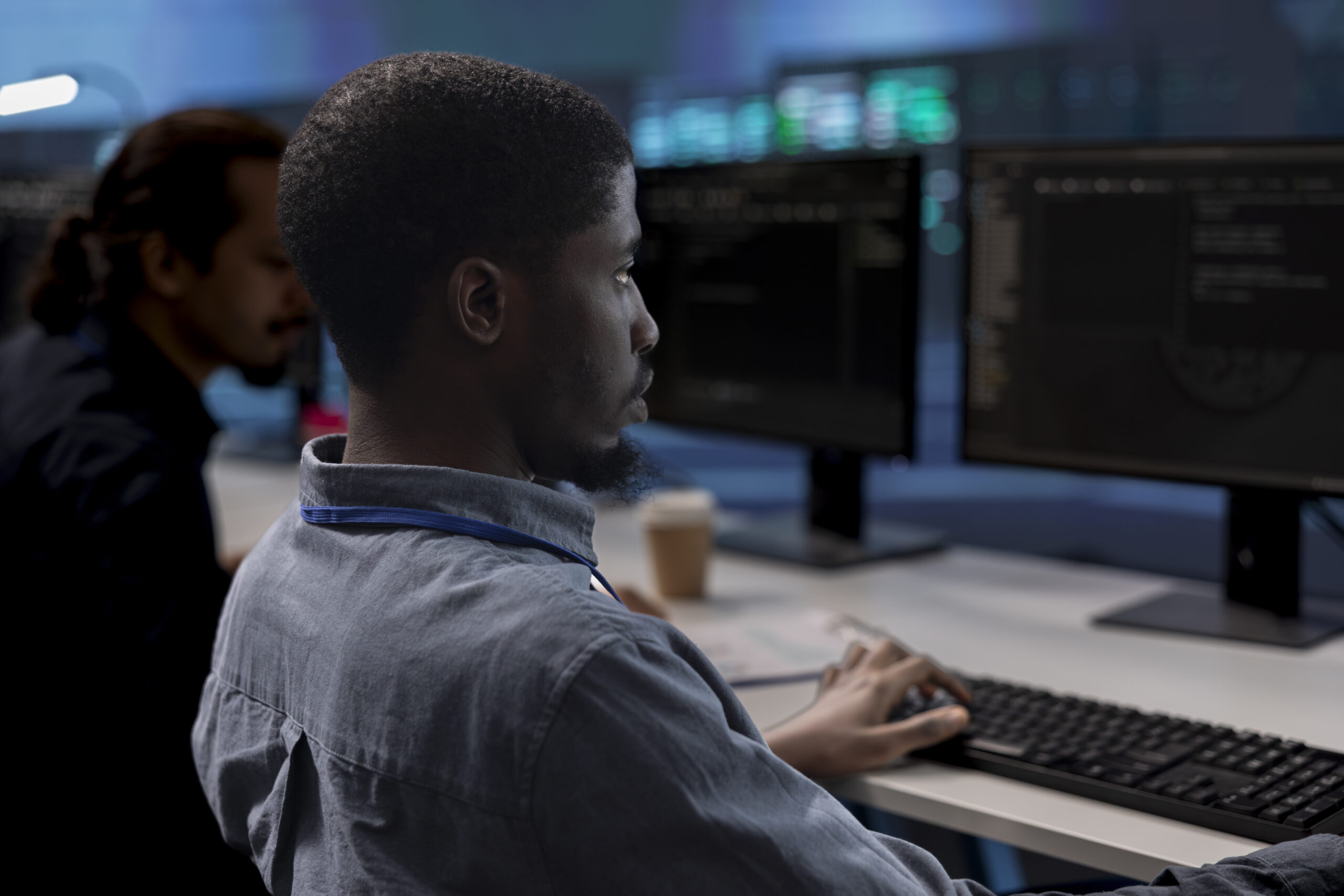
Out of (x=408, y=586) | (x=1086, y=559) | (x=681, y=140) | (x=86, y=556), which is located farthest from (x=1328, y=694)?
(x=681, y=140)

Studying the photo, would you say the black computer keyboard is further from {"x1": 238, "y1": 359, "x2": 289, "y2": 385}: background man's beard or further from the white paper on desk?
{"x1": 238, "y1": 359, "x2": 289, "y2": 385}: background man's beard

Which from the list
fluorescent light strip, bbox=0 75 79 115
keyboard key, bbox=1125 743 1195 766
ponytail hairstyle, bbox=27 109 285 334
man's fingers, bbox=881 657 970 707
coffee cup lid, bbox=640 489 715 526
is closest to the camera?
keyboard key, bbox=1125 743 1195 766

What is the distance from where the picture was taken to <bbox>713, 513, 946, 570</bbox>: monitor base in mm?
1805

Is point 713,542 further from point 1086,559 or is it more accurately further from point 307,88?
point 307,88

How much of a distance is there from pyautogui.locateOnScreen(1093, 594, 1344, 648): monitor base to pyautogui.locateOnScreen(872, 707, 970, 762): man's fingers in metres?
0.47

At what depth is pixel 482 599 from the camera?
0.67 metres

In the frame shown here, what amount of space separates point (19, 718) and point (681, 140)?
1565 millimetres

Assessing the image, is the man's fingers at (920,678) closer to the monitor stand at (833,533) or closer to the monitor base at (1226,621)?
the monitor base at (1226,621)

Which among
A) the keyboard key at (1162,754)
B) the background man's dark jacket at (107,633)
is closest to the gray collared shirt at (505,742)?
the keyboard key at (1162,754)

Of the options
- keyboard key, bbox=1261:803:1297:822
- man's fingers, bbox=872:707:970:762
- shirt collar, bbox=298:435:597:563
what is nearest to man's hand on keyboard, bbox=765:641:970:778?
man's fingers, bbox=872:707:970:762

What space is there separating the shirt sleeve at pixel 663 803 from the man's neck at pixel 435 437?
0.59ft

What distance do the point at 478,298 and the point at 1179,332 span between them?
987 mm

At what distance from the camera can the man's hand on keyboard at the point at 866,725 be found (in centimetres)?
108

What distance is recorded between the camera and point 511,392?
2.51ft
